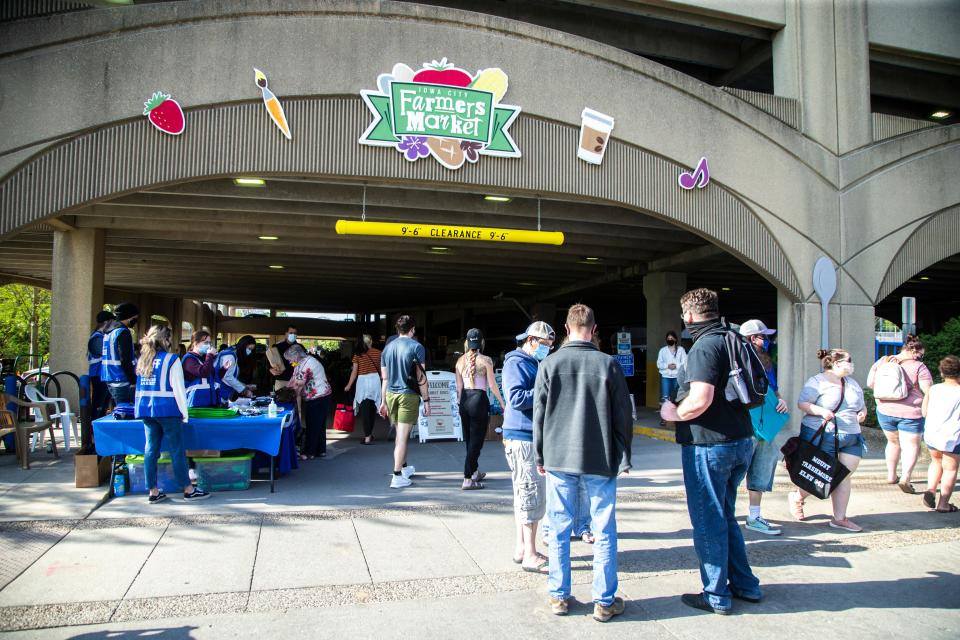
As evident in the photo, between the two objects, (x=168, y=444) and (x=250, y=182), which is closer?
(x=168, y=444)

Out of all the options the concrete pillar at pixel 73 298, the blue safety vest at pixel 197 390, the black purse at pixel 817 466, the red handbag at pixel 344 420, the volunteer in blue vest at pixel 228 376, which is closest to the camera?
the black purse at pixel 817 466

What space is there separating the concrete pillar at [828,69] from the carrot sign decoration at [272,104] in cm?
873

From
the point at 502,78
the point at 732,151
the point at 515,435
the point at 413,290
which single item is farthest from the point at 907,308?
the point at 413,290

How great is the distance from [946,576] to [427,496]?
4.51 metres

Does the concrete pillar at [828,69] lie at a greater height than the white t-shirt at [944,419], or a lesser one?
greater

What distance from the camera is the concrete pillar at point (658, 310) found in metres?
17.4

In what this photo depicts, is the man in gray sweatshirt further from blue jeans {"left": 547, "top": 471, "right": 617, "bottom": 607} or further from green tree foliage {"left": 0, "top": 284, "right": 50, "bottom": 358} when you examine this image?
green tree foliage {"left": 0, "top": 284, "right": 50, "bottom": 358}

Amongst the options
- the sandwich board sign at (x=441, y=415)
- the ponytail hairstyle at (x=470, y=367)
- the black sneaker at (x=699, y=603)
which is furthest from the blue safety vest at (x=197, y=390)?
the black sneaker at (x=699, y=603)

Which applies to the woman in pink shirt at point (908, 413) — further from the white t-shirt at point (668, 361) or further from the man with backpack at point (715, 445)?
the white t-shirt at point (668, 361)

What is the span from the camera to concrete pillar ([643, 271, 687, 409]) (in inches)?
686

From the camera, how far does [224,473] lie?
23.4 feet

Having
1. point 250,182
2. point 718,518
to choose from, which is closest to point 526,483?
point 718,518

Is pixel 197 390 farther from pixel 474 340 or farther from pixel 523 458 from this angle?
pixel 523 458

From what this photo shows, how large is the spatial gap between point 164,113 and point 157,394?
Answer: 4153mm
